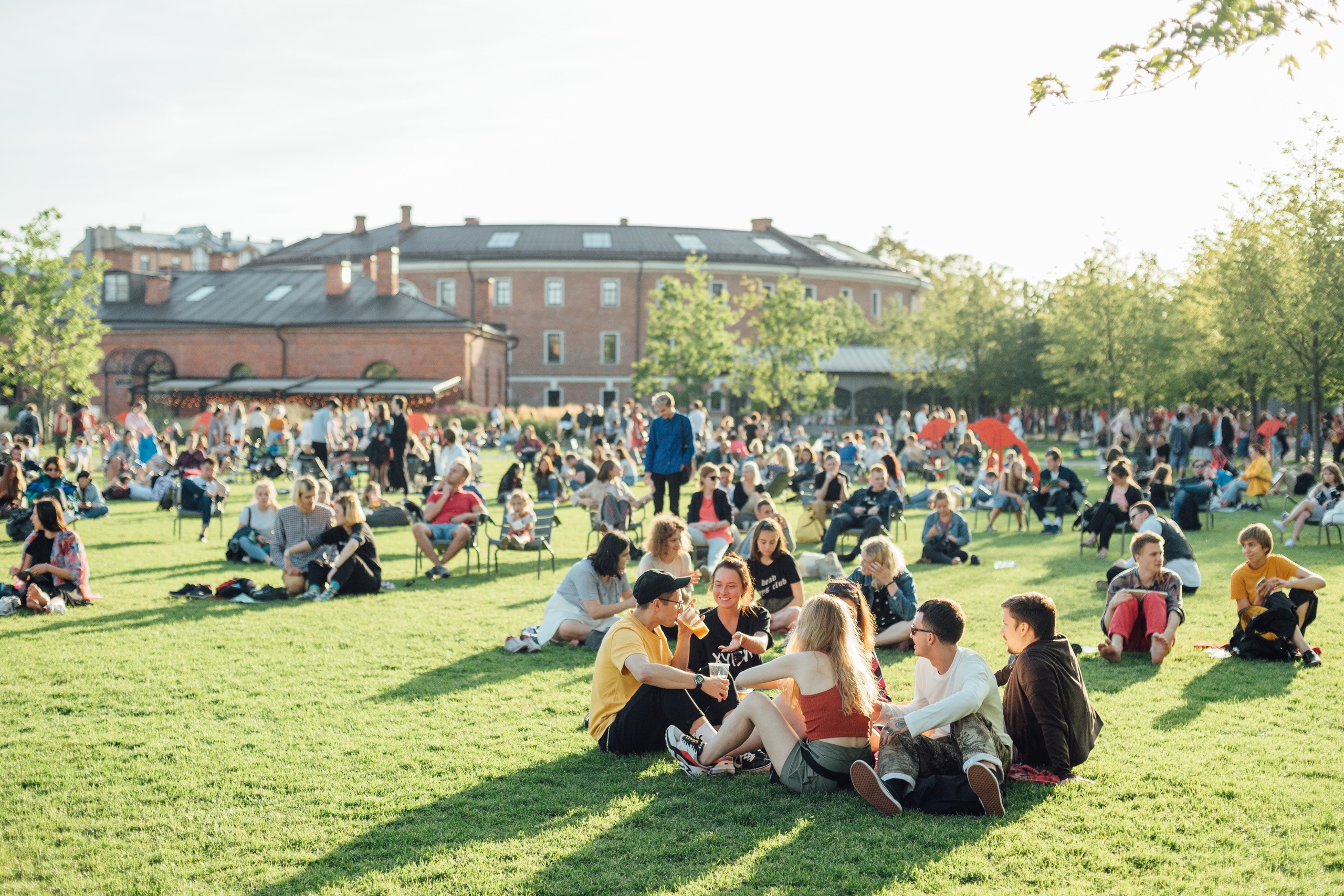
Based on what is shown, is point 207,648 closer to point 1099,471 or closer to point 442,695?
point 442,695

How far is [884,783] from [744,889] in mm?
1112

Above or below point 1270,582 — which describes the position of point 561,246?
above

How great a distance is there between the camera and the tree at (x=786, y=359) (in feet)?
147

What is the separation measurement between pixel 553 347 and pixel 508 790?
57660 millimetres

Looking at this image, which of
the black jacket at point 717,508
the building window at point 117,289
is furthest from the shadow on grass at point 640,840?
the building window at point 117,289

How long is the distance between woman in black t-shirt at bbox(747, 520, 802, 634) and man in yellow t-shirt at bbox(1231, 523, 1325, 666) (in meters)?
3.57

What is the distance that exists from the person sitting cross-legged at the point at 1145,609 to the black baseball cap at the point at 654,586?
4060mm

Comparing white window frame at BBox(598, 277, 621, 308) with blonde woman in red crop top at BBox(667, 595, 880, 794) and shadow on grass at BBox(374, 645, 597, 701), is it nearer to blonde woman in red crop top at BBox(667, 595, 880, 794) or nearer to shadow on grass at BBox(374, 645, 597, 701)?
shadow on grass at BBox(374, 645, 597, 701)

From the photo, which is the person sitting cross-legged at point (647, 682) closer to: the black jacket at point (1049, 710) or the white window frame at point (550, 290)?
the black jacket at point (1049, 710)

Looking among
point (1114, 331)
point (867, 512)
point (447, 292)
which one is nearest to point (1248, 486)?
point (867, 512)

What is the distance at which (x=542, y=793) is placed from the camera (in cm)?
560

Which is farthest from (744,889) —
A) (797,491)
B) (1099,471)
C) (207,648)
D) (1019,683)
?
(1099,471)

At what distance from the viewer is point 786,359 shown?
149 ft

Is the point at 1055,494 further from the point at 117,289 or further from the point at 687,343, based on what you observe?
the point at 117,289
